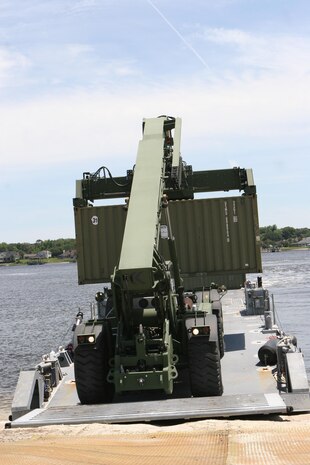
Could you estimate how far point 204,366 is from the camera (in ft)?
40.5

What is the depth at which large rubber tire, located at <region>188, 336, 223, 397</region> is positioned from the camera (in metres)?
12.3

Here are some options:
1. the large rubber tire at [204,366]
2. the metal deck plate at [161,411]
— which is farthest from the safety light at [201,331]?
the metal deck plate at [161,411]

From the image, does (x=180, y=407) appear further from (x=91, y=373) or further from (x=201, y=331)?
(x=91, y=373)

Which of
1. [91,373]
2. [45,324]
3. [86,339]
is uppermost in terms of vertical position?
[86,339]

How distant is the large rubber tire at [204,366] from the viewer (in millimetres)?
12336

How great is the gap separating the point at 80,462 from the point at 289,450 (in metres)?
2.05

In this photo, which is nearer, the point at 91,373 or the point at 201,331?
the point at 201,331

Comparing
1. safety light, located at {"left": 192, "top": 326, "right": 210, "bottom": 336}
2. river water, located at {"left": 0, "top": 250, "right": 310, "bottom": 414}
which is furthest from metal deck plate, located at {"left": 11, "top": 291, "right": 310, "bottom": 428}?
river water, located at {"left": 0, "top": 250, "right": 310, "bottom": 414}

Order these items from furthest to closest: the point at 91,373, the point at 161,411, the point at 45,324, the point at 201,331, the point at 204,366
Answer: the point at 45,324
the point at 91,373
the point at 201,331
the point at 204,366
the point at 161,411

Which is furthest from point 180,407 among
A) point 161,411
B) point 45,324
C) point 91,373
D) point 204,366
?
point 45,324

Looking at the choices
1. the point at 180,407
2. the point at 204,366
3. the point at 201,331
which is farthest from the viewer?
the point at 201,331

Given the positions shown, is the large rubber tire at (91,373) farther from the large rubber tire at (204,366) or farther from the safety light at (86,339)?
the large rubber tire at (204,366)

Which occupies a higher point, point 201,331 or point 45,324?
point 201,331

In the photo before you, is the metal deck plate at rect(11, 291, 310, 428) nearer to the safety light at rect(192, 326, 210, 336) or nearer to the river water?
the safety light at rect(192, 326, 210, 336)
